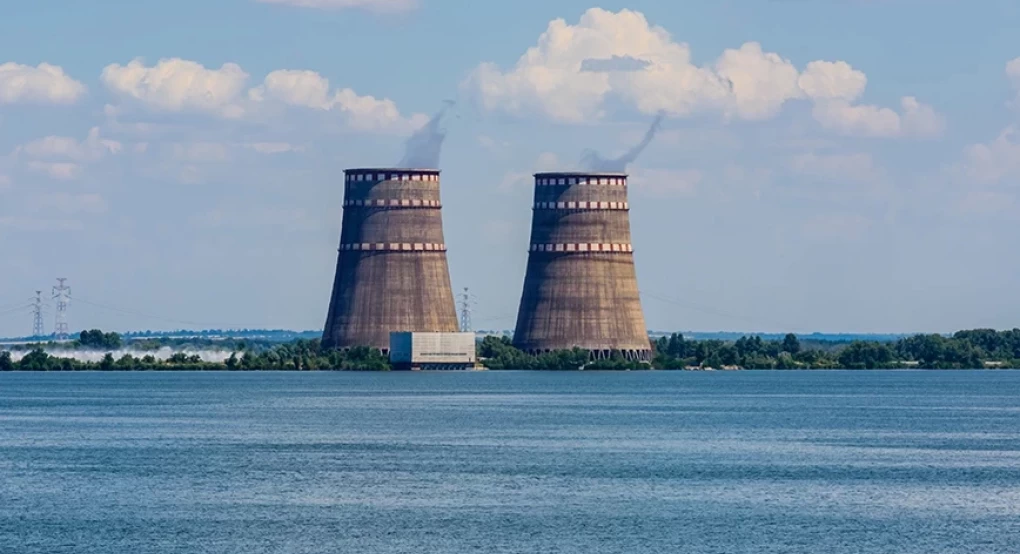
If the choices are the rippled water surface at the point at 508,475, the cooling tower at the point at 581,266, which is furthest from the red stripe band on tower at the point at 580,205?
the rippled water surface at the point at 508,475

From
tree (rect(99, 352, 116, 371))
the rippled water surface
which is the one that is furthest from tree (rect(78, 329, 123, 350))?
the rippled water surface

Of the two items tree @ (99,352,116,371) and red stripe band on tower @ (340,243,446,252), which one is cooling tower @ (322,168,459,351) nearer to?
red stripe band on tower @ (340,243,446,252)

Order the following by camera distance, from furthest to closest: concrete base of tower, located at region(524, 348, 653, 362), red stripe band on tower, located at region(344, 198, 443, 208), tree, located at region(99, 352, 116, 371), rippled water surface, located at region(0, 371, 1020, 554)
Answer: tree, located at region(99, 352, 116, 371) → concrete base of tower, located at region(524, 348, 653, 362) → red stripe band on tower, located at region(344, 198, 443, 208) → rippled water surface, located at region(0, 371, 1020, 554)

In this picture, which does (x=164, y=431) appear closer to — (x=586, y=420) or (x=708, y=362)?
(x=586, y=420)

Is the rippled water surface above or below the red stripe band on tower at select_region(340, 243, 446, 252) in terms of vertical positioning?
below

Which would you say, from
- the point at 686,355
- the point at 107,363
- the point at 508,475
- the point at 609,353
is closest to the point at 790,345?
the point at 686,355

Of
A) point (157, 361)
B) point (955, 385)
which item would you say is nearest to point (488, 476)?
point (955, 385)
